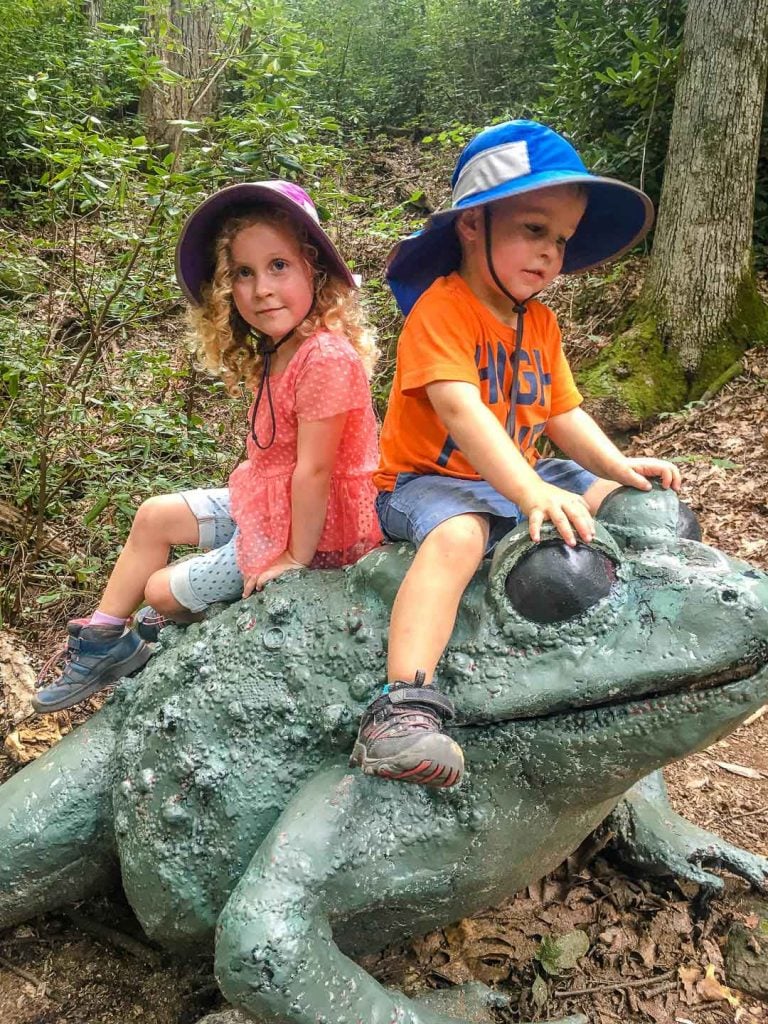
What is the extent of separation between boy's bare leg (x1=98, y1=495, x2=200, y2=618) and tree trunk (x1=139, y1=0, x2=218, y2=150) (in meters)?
2.72

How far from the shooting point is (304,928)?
1976mm

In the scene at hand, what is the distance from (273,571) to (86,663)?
2.94ft

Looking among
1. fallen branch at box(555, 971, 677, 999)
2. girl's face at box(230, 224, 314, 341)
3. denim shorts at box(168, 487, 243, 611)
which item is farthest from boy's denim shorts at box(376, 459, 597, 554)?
fallen branch at box(555, 971, 677, 999)

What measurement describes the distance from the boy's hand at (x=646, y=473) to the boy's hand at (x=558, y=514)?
0.33 meters

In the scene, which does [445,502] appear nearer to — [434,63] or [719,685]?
[719,685]

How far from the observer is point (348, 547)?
2.77 m

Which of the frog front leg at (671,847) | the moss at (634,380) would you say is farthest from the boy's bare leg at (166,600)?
the moss at (634,380)

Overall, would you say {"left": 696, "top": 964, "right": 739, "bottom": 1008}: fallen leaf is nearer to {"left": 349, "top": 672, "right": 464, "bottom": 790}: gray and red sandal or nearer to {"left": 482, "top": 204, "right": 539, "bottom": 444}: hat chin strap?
{"left": 349, "top": 672, "right": 464, "bottom": 790}: gray and red sandal

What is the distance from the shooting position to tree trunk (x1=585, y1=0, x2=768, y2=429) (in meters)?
6.33

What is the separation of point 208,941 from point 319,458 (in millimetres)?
1431

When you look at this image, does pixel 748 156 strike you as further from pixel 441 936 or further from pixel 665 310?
pixel 441 936

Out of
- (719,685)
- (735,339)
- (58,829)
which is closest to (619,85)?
(735,339)

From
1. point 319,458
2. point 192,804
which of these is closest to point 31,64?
point 319,458

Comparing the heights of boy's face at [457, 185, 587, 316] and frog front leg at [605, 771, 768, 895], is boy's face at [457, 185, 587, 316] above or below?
above
